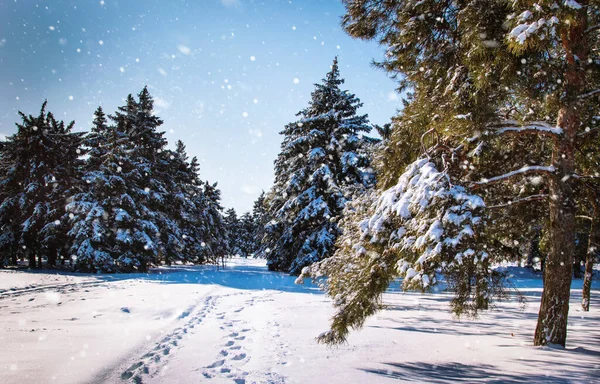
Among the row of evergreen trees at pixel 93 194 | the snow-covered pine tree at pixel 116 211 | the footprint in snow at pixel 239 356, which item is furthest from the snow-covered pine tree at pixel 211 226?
the footprint in snow at pixel 239 356

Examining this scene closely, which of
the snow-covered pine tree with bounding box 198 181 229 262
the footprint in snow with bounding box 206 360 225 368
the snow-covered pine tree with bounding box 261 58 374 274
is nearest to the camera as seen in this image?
the footprint in snow with bounding box 206 360 225 368

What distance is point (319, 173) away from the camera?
19203 mm

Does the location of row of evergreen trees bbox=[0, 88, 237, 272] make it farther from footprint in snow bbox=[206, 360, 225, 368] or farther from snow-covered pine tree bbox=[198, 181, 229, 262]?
footprint in snow bbox=[206, 360, 225, 368]

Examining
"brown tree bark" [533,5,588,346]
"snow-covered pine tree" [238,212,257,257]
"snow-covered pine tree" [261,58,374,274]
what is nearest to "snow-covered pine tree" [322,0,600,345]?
"brown tree bark" [533,5,588,346]

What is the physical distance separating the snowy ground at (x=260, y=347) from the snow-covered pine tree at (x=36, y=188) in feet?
56.7

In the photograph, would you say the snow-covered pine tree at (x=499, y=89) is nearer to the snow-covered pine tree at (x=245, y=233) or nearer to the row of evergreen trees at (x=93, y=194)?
the row of evergreen trees at (x=93, y=194)

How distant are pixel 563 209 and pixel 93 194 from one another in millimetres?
24737

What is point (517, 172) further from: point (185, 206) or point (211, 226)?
point (211, 226)

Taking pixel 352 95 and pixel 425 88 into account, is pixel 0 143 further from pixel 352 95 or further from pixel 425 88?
pixel 425 88

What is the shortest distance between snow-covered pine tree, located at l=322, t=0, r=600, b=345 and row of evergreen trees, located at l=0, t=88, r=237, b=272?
21.2 metres

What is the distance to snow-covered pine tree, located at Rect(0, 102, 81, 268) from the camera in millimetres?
22438

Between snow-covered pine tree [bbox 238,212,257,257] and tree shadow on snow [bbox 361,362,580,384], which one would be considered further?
snow-covered pine tree [bbox 238,212,257,257]

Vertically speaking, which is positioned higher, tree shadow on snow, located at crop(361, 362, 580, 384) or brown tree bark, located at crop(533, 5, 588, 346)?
brown tree bark, located at crop(533, 5, 588, 346)

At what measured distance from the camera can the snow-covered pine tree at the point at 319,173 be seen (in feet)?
62.0
